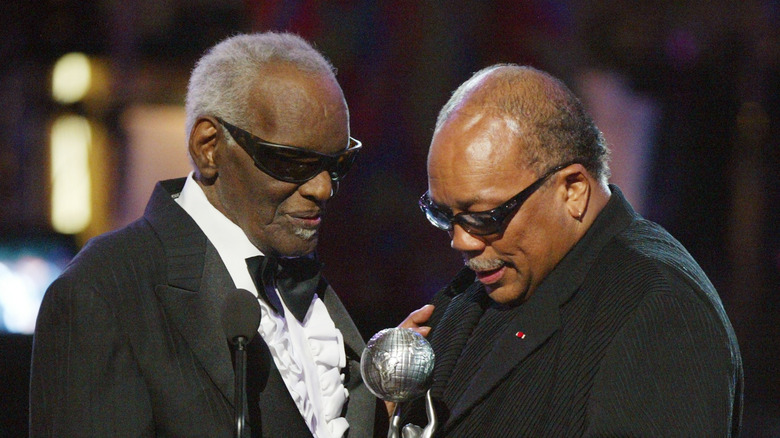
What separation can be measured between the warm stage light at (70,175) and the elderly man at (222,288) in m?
3.75

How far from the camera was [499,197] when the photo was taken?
2.68m

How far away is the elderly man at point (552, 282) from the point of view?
233 cm

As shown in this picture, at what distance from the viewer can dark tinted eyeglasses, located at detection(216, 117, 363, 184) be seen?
279 cm

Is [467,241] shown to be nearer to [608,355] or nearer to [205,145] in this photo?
[608,355]

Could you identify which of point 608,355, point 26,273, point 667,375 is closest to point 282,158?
point 608,355

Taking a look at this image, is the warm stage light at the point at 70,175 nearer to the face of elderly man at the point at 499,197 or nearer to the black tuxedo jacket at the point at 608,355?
the black tuxedo jacket at the point at 608,355

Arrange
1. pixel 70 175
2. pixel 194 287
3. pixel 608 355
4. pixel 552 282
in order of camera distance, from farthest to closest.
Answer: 1. pixel 70 175
2. pixel 552 282
3. pixel 194 287
4. pixel 608 355

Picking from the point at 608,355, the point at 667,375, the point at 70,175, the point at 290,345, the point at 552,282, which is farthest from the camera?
the point at 70,175

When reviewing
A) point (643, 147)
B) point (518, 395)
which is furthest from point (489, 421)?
point (643, 147)

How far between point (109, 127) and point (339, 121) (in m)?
4.04

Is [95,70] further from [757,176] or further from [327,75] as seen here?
[757,176]

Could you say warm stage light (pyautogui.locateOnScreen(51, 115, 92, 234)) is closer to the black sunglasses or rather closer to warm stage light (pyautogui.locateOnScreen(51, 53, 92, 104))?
warm stage light (pyautogui.locateOnScreen(51, 53, 92, 104))

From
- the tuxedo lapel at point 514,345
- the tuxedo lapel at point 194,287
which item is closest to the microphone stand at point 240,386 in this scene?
the tuxedo lapel at point 194,287

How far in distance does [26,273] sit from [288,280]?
3.78 m
